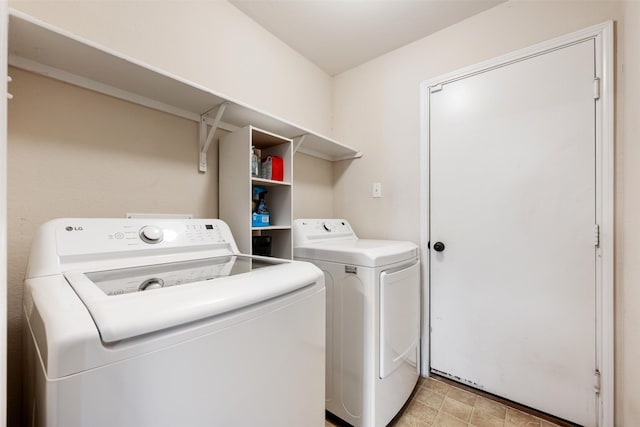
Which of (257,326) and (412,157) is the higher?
(412,157)

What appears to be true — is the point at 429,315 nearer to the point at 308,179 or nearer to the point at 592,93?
the point at 308,179

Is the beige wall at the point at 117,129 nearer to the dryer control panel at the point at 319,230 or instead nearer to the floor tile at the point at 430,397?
the dryer control panel at the point at 319,230

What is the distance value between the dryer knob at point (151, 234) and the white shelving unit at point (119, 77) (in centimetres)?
54

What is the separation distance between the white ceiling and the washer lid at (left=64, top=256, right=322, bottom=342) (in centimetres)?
171

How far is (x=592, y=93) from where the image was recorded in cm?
143

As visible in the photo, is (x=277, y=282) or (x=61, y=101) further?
(x=61, y=101)

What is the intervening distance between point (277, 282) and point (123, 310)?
1.32ft

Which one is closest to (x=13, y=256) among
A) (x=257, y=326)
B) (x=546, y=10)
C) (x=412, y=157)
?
(x=257, y=326)

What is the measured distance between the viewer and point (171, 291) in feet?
2.21

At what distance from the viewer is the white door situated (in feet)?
4.80

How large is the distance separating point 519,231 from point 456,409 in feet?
3.81

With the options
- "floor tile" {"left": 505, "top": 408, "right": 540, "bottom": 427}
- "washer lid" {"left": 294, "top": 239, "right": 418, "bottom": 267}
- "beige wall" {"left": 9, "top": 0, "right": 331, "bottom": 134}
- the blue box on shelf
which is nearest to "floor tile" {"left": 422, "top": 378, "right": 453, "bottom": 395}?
"floor tile" {"left": 505, "top": 408, "right": 540, "bottom": 427}

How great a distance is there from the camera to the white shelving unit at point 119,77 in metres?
0.90

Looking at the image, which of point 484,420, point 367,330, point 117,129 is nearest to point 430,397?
point 484,420
